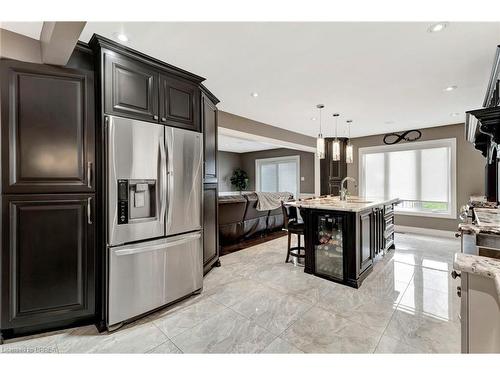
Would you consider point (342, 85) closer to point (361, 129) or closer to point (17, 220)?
point (361, 129)

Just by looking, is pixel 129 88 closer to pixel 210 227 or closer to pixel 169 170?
pixel 169 170

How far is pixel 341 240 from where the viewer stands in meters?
2.80

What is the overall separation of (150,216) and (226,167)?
7282 millimetres

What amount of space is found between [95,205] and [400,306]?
2.98 meters

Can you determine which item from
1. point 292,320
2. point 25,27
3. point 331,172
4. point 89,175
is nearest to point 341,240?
point 292,320

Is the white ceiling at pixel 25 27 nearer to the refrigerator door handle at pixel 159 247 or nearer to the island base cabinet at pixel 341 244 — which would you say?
the refrigerator door handle at pixel 159 247

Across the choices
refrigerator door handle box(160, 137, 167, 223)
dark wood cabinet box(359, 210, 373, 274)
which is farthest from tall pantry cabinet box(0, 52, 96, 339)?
dark wood cabinet box(359, 210, 373, 274)

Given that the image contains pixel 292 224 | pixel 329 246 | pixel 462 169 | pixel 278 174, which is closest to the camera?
pixel 329 246

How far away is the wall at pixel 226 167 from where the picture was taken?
9125 millimetres

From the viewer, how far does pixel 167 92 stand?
226 centimetres

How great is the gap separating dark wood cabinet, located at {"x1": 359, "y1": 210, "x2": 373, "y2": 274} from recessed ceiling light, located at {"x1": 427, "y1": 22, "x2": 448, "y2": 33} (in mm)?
1829

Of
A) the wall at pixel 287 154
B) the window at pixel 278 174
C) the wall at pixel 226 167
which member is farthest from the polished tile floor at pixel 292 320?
the wall at pixel 226 167

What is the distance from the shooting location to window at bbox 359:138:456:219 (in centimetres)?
511
